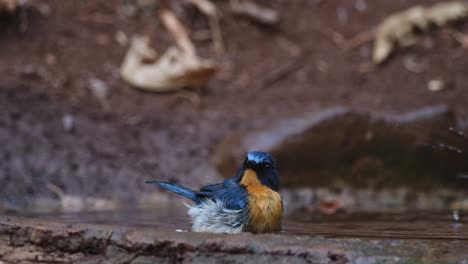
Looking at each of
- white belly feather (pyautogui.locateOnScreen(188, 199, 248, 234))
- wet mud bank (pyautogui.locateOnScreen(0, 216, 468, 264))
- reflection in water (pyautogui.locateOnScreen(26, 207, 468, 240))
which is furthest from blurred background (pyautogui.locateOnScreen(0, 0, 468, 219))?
wet mud bank (pyautogui.locateOnScreen(0, 216, 468, 264))

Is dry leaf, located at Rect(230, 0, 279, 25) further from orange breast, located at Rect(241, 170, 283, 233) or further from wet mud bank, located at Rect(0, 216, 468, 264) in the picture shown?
wet mud bank, located at Rect(0, 216, 468, 264)

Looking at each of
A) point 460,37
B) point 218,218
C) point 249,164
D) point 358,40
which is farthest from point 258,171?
point 460,37

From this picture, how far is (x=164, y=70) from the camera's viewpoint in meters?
10.5

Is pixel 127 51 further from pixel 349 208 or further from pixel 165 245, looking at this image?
pixel 165 245

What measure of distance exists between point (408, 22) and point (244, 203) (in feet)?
26.0

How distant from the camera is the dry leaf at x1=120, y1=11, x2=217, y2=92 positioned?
34.4ft

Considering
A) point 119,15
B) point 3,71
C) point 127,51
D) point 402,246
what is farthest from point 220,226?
point 119,15

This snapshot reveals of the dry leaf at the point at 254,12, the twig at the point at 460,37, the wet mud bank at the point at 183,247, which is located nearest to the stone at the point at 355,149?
the twig at the point at 460,37

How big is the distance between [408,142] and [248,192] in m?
4.02

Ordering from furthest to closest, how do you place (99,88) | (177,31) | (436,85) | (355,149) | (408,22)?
(408,22) < (177,31) < (436,85) < (99,88) < (355,149)

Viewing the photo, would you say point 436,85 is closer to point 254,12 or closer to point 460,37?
point 460,37

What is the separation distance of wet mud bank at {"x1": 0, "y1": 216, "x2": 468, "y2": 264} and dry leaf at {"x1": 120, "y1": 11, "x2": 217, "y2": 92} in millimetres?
6100

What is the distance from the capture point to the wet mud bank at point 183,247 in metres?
3.73

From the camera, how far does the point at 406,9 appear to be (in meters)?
13.0
